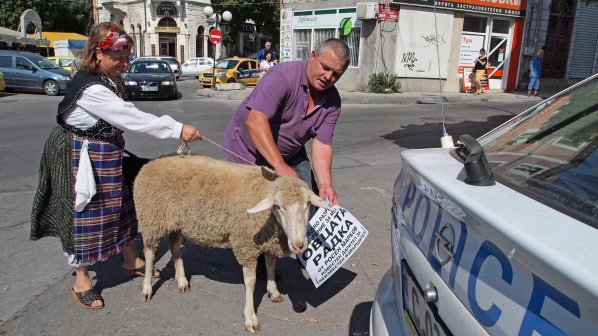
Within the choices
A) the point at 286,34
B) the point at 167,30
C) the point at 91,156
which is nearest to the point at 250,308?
the point at 91,156

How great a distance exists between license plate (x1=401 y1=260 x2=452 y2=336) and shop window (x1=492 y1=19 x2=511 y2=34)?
74.5ft

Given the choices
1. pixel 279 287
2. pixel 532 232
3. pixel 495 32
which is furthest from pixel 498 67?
pixel 532 232

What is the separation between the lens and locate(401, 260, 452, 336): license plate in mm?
1609

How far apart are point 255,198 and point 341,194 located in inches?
125

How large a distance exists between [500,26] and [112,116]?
22701 millimetres

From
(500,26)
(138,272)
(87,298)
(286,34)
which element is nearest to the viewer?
(87,298)

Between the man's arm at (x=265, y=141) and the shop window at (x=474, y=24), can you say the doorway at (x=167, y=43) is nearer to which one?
the shop window at (x=474, y=24)

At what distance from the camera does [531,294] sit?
3.84 ft

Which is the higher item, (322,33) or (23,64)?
(322,33)

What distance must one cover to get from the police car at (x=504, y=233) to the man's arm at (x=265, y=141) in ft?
3.21

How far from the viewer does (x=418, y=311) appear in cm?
181

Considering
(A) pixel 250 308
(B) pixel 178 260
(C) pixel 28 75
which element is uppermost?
(C) pixel 28 75

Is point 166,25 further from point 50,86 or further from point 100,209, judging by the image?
point 100,209

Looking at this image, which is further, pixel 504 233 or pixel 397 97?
pixel 397 97
